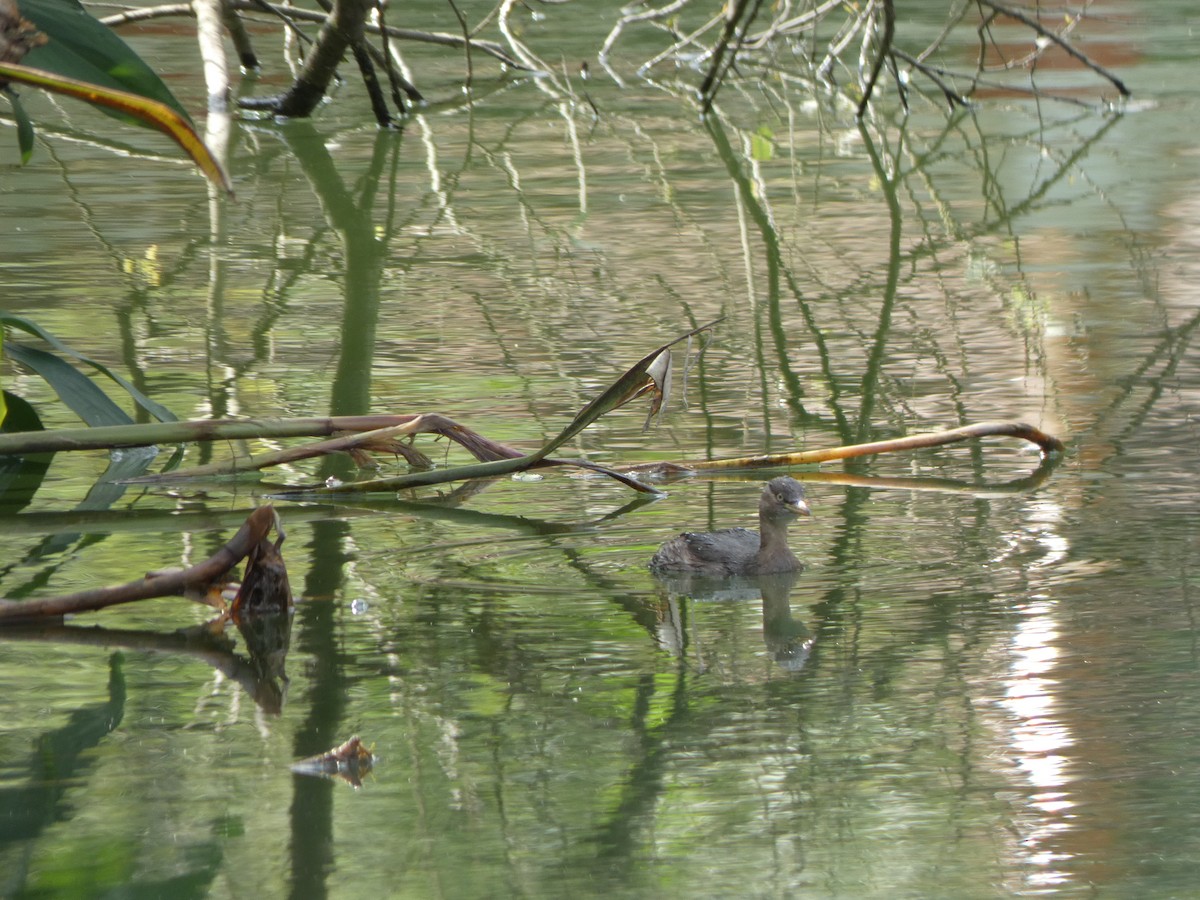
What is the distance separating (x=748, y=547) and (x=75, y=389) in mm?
2099

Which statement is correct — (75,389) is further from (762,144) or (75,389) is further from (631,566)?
(762,144)

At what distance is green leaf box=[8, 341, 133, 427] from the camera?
5.90 metres

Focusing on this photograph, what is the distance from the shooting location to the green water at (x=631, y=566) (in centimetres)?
347

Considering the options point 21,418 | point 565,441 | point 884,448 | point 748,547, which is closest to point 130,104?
point 748,547

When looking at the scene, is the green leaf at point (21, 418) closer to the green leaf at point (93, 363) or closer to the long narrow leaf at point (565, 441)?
the green leaf at point (93, 363)

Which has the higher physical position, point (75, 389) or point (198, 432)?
point (75, 389)

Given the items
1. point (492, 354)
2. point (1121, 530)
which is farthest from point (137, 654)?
point (492, 354)

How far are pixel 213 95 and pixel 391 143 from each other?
57.4 inches

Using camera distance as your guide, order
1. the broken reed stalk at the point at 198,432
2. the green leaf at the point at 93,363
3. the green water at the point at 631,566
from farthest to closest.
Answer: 1. the green leaf at the point at 93,363
2. the broken reed stalk at the point at 198,432
3. the green water at the point at 631,566

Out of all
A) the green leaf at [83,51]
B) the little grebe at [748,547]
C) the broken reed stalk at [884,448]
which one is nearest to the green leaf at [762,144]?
the broken reed stalk at [884,448]

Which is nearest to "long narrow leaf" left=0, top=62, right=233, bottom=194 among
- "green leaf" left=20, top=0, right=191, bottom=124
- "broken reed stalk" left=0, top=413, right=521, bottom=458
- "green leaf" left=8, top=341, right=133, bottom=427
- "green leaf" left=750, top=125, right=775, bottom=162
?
"green leaf" left=20, top=0, right=191, bottom=124

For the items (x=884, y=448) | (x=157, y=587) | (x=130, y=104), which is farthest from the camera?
(x=884, y=448)

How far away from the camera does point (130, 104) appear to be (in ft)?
12.0

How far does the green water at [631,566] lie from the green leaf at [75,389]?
0.23 m
